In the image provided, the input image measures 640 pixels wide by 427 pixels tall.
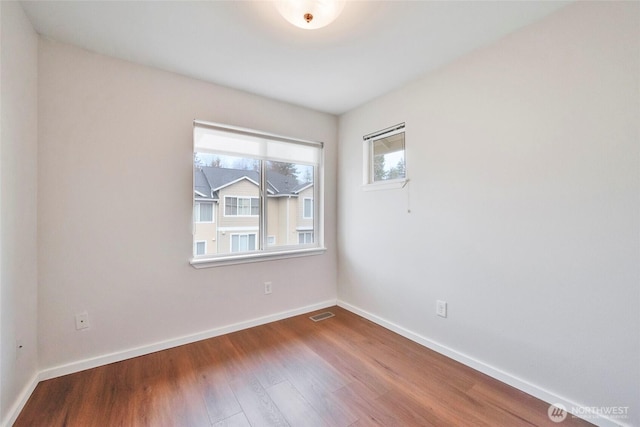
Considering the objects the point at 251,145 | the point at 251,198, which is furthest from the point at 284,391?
the point at 251,145

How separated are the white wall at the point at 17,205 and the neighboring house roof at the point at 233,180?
1036 mm

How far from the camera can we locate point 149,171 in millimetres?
2123

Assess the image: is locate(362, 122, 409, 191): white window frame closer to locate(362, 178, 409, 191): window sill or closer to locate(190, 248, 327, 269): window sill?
locate(362, 178, 409, 191): window sill

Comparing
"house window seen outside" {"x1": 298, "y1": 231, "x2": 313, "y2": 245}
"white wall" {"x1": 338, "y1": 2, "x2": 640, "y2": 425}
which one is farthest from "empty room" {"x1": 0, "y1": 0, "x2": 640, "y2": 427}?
"house window seen outside" {"x1": 298, "y1": 231, "x2": 313, "y2": 245}

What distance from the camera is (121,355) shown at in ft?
6.59

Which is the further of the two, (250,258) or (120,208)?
(250,258)

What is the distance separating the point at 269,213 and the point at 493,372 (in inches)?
89.6

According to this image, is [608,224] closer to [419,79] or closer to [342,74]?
[419,79]

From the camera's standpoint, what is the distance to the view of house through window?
2.44m

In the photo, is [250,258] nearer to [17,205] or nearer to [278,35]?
[17,205]

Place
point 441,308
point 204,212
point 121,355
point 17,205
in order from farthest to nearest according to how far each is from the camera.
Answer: point 204,212
point 441,308
point 121,355
point 17,205

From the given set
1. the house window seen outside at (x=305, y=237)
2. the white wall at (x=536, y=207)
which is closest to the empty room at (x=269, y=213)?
the white wall at (x=536, y=207)

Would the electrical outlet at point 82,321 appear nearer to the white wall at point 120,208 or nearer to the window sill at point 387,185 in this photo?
the white wall at point 120,208

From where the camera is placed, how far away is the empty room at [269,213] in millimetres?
1432
